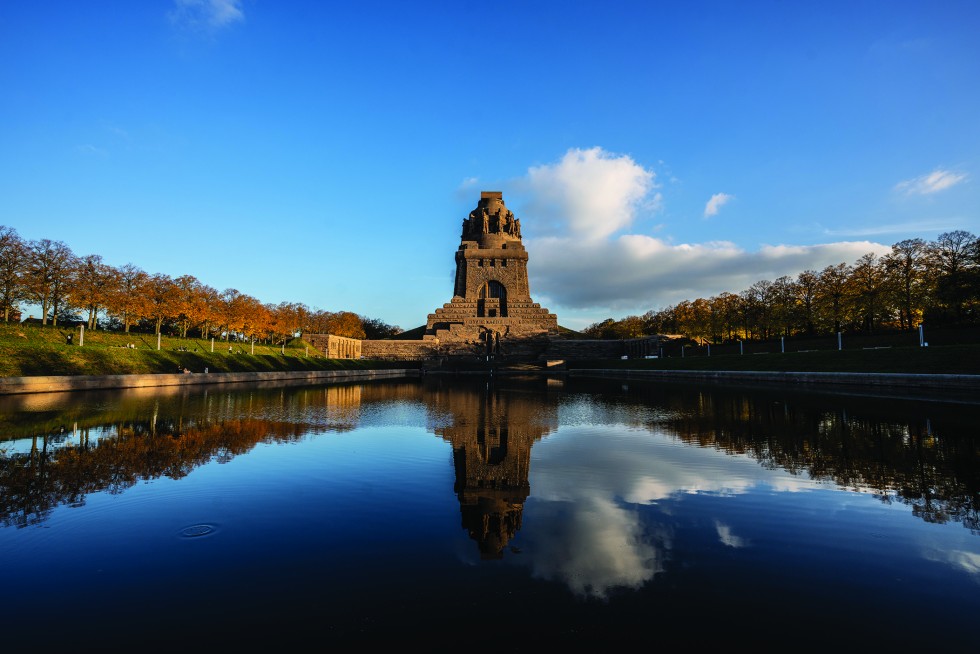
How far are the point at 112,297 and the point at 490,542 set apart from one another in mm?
44975

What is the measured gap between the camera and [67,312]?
138 feet

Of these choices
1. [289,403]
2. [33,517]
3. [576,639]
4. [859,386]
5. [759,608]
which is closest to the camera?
[576,639]

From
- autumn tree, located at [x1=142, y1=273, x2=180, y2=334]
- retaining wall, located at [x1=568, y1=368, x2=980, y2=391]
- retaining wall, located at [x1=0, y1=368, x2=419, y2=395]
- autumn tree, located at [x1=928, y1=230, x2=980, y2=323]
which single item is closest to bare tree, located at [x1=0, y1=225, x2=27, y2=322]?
autumn tree, located at [x1=142, y1=273, x2=180, y2=334]

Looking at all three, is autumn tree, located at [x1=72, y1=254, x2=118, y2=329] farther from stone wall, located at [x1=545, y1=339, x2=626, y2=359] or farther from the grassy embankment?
stone wall, located at [x1=545, y1=339, x2=626, y2=359]

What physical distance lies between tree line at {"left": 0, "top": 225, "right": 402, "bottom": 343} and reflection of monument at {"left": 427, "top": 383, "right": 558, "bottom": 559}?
36439mm

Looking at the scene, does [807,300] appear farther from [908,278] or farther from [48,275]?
[48,275]

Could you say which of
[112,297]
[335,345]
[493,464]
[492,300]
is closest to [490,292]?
[492,300]

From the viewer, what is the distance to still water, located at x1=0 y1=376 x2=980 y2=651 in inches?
130

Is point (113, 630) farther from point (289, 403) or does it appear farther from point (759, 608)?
point (289, 403)

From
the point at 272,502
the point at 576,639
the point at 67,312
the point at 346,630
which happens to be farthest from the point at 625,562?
the point at 67,312

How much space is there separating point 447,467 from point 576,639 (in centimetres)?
530

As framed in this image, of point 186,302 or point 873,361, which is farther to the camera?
point 186,302

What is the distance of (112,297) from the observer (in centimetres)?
3819

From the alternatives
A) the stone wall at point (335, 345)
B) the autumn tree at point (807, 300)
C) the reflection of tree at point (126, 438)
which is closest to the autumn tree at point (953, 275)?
the autumn tree at point (807, 300)
